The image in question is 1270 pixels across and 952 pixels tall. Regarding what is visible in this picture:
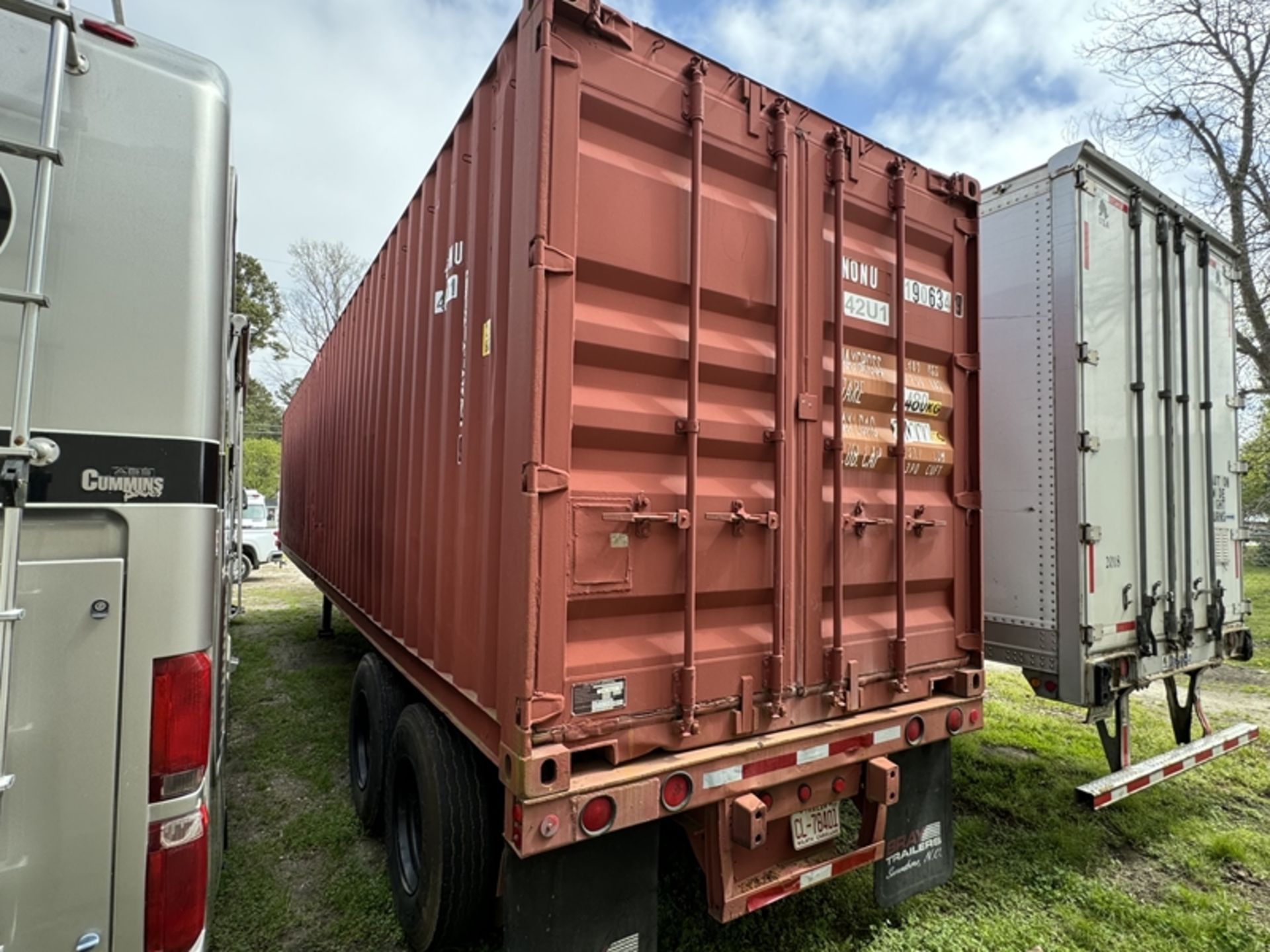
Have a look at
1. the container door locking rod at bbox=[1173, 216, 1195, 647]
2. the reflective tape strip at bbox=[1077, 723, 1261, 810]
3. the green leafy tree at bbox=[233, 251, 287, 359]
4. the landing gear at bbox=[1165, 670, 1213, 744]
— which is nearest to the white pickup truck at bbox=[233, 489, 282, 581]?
the green leafy tree at bbox=[233, 251, 287, 359]

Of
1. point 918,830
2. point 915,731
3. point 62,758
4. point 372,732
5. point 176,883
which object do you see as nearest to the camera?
point 62,758

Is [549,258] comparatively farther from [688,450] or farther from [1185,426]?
[1185,426]

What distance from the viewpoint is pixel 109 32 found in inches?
63.0

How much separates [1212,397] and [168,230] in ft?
22.0

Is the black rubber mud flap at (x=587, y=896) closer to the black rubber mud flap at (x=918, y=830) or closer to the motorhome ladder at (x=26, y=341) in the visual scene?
the black rubber mud flap at (x=918, y=830)

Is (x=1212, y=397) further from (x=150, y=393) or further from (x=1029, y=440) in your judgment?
(x=150, y=393)

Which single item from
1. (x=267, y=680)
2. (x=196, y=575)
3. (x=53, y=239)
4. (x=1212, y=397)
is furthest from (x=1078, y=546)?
(x=267, y=680)

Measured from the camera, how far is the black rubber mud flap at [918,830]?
3094 millimetres

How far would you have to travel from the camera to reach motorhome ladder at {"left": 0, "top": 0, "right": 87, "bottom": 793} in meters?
1.36

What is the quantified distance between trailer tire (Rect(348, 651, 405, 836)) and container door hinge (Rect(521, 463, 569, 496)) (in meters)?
2.29

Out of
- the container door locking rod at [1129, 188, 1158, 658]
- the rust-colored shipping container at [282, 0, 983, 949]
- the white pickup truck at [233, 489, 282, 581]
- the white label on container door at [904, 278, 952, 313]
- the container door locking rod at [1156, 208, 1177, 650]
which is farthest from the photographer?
the white pickup truck at [233, 489, 282, 581]

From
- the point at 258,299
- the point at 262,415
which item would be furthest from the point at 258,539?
the point at 262,415

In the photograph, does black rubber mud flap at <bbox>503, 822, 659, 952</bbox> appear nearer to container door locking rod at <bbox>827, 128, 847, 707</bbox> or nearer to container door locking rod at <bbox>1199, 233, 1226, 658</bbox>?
container door locking rod at <bbox>827, 128, 847, 707</bbox>

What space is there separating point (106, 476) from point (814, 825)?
2776 mm
